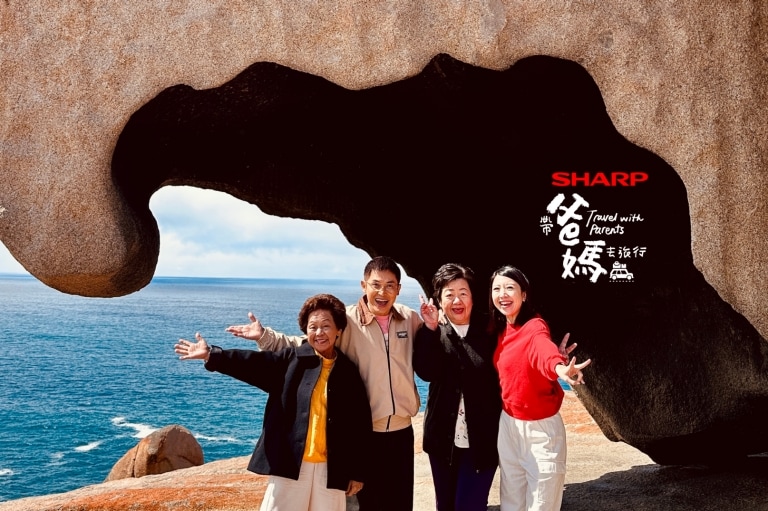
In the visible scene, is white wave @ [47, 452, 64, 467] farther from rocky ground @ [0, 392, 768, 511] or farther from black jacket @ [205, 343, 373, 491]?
black jacket @ [205, 343, 373, 491]

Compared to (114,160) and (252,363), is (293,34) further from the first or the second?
(252,363)

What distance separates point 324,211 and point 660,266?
294 cm

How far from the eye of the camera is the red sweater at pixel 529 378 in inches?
135

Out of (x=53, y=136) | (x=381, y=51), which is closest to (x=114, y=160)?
(x=53, y=136)

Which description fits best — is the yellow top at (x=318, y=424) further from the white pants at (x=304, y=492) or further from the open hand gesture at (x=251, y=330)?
the open hand gesture at (x=251, y=330)

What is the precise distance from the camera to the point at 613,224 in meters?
5.38

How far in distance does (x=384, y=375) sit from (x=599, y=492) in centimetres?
309

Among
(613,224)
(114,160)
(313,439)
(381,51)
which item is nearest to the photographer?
(313,439)

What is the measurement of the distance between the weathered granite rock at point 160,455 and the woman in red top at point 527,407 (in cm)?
857

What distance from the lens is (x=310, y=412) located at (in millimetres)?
3469

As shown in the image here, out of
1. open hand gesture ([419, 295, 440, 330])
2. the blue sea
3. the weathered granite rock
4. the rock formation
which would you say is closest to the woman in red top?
open hand gesture ([419, 295, 440, 330])

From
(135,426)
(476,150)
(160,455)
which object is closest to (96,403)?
(135,426)

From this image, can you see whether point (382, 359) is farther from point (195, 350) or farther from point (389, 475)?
point (195, 350)

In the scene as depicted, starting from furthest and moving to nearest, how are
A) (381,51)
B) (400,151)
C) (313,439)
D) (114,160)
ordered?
(400,151) → (114,160) → (381,51) → (313,439)
